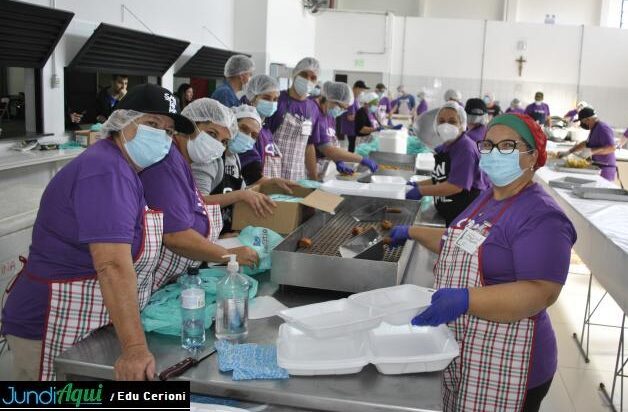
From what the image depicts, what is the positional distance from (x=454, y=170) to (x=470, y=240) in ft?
4.58

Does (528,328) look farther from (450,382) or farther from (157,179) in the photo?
(157,179)

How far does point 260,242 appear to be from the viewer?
7.25 ft

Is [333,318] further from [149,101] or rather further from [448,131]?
[448,131]

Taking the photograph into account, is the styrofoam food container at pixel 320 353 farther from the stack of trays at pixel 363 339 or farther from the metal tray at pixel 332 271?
the metal tray at pixel 332 271

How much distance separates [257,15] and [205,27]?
1.32 meters

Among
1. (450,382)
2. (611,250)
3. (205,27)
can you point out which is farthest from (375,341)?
(205,27)

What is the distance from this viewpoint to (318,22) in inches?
535

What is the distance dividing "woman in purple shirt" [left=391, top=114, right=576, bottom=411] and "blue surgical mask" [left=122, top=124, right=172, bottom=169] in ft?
2.88

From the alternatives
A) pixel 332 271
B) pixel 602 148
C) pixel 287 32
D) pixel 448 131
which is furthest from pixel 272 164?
pixel 287 32

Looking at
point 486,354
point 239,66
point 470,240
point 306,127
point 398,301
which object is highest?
point 239,66

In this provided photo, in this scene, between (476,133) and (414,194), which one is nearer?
(414,194)

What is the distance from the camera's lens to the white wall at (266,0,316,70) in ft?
27.4

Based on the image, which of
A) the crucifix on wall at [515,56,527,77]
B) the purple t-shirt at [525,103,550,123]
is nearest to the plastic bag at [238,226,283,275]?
the purple t-shirt at [525,103,550,123]

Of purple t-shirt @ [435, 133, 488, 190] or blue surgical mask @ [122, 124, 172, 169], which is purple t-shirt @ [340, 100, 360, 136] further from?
blue surgical mask @ [122, 124, 172, 169]
